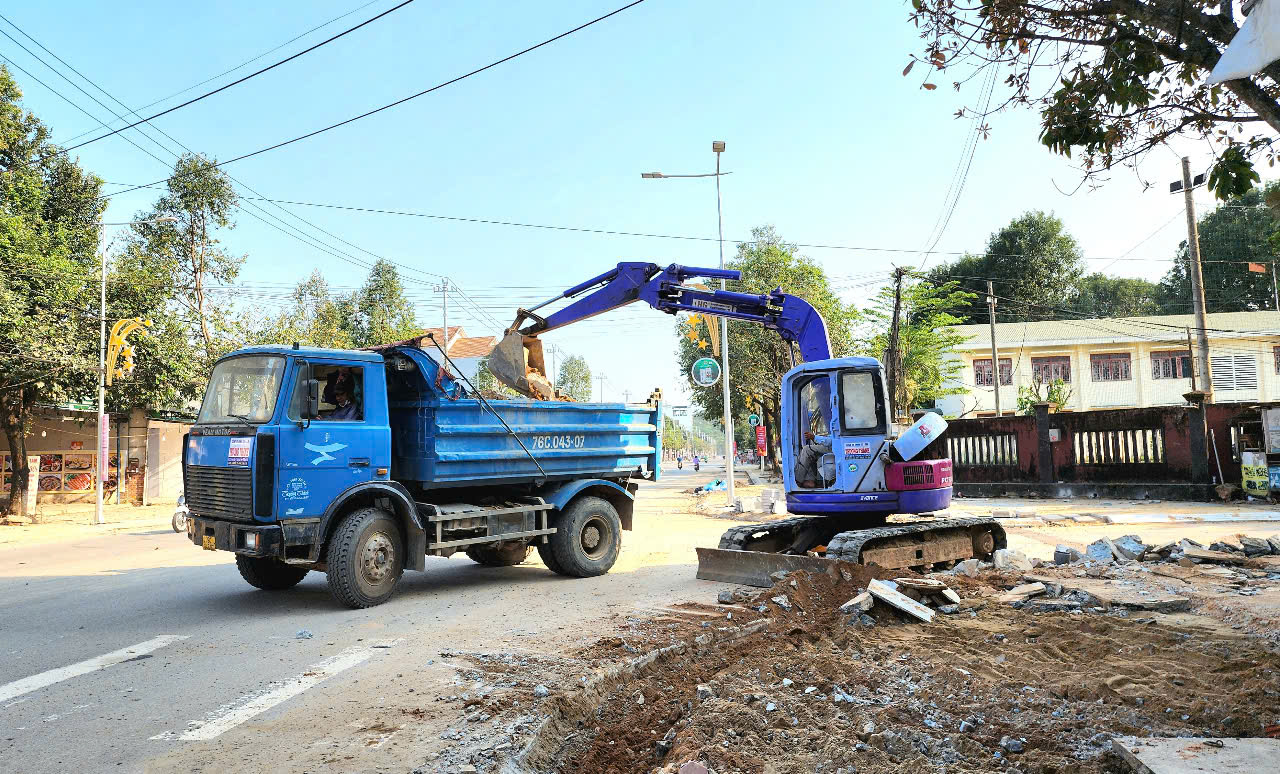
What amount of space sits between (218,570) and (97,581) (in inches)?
57.4

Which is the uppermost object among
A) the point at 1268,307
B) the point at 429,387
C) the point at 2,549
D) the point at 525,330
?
the point at 1268,307

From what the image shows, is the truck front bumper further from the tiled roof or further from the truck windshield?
the tiled roof

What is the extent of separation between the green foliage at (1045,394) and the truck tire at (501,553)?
3254 cm

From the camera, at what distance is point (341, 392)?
839cm

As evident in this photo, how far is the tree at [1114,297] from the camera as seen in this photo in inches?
2121

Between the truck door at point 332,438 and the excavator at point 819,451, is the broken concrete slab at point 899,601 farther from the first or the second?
the truck door at point 332,438

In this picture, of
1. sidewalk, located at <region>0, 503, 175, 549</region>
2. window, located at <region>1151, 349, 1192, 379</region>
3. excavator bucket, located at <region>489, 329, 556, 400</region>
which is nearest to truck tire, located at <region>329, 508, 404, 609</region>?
excavator bucket, located at <region>489, 329, 556, 400</region>

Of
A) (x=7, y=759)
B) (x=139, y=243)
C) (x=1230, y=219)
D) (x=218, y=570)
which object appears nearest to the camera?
(x=7, y=759)

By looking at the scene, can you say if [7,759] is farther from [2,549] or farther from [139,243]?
[139,243]

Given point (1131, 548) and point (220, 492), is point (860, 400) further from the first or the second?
point (220, 492)

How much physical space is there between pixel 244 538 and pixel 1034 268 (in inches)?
2205

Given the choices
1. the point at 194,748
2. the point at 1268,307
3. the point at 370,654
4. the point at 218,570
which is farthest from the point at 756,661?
the point at 1268,307

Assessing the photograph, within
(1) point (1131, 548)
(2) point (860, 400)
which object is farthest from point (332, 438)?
(1) point (1131, 548)

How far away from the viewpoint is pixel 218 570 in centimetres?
1135
